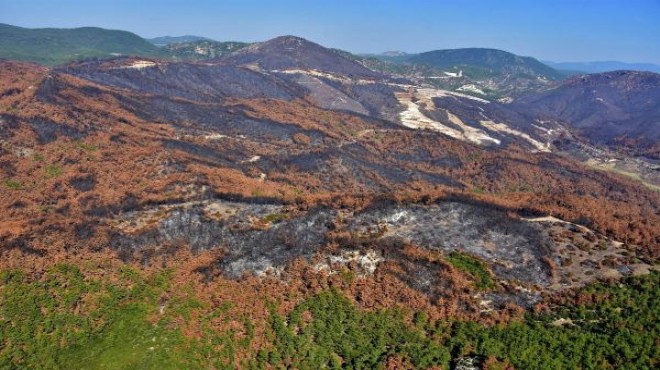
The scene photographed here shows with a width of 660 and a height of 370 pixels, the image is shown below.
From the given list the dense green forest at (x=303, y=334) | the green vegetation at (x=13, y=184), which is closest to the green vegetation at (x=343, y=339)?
the dense green forest at (x=303, y=334)

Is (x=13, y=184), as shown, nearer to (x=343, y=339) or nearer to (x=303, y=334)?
(x=303, y=334)

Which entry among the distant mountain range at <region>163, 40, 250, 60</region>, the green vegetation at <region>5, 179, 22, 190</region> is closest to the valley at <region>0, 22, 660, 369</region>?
the green vegetation at <region>5, 179, 22, 190</region>

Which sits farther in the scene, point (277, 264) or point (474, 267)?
point (277, 264)

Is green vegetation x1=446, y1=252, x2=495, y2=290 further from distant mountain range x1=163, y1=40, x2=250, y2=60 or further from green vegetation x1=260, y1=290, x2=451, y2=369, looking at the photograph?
distant mountain range x1=163, y1=40, x2=250, y2=60

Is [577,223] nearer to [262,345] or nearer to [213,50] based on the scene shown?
[262,345]

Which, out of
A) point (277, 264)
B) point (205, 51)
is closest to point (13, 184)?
point (277, 264)

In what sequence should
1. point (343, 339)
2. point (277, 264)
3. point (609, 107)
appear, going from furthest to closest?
point (609, 107) → point (277, 264) → point (343, 339)

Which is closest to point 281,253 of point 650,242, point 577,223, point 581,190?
point 577,223
